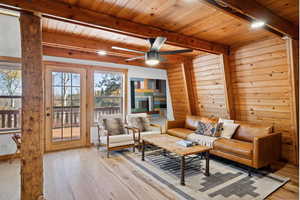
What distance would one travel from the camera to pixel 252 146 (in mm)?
2990

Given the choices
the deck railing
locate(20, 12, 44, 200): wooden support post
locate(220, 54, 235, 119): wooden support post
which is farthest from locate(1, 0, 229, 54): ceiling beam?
the deck railing

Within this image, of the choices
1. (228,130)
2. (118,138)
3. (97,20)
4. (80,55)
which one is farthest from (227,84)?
(80,55)

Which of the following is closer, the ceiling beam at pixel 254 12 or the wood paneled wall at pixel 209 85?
the ceiling beam at pixel 254 12

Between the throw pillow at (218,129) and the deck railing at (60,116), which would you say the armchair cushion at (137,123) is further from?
the throw pillow at (218,129)

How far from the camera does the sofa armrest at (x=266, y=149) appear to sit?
9.20 ft

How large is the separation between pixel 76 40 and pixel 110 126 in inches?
80.9

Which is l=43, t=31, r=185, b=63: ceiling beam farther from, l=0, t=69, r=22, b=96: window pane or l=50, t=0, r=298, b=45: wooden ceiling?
l=50, t=0, r=298, b=45: wooden ceiling

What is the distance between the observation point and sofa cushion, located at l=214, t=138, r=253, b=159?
2.92 meters

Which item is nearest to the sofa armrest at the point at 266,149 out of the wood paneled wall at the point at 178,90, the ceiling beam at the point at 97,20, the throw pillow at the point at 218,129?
the throw pillow at the point at 218,129

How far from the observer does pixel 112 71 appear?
16.0 ft

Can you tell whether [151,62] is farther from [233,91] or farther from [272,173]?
[272,173]

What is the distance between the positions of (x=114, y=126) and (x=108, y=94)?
1.13 metres

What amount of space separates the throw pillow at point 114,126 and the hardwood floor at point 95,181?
27.4 inches

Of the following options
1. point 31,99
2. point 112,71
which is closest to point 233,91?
point 112,71
